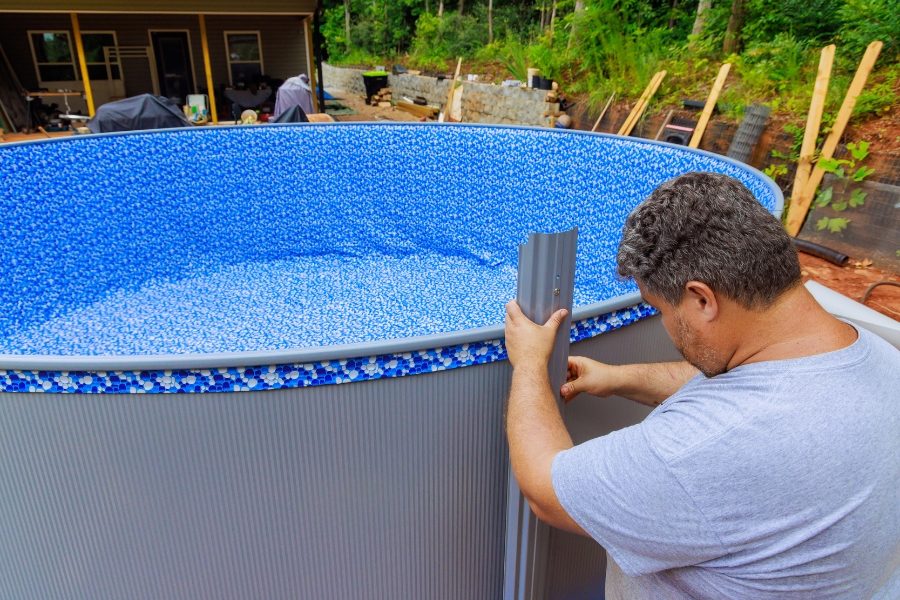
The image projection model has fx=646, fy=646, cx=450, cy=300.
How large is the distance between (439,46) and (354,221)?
13557 millimetres

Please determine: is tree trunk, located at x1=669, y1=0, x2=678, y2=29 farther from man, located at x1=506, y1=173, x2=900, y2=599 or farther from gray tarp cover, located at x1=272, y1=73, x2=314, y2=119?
man, located at x1=506, y1=173, x2=900, y2=599

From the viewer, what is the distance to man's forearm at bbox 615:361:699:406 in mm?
1597

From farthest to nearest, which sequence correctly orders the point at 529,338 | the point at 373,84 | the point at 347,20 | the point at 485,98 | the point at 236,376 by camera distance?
the point at 347,20, the point at 373,84, the point at 485,98, the point at 236,376, the point at 529,338

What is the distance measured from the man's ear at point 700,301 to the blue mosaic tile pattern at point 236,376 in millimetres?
652

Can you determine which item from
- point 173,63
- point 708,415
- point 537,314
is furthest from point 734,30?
point 173,63

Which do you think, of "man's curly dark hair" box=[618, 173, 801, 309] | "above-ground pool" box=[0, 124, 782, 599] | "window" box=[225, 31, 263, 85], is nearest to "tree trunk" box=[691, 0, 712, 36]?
"above-ground pool" box=[0, 124, 782, 599]

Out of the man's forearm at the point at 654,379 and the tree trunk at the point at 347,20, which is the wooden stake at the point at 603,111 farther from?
the tree trunk at the point at 347,20

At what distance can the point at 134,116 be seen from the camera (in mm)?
8516

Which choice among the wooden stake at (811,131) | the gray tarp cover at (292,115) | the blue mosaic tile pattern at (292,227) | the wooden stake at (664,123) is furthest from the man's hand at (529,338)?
the gray tarp cover at (292,115)

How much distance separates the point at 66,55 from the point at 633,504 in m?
15.3

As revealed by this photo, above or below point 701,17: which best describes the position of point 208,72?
below

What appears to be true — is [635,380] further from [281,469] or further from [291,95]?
[291,95]

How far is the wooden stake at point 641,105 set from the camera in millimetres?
8258

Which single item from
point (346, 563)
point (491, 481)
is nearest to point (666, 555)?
point (491, 481)
